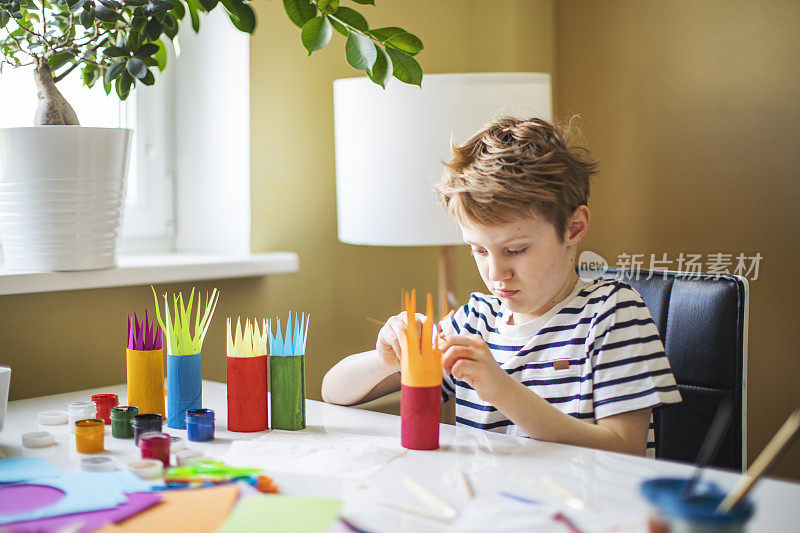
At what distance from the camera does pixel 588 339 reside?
119 centimetres

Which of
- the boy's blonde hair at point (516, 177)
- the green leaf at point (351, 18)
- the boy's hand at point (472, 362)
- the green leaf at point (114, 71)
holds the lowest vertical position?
the boy's hand at point (472, 362)

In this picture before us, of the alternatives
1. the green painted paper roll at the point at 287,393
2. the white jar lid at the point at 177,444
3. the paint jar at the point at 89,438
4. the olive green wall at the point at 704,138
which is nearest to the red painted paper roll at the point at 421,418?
the green painted paper roll at the point at 287,393

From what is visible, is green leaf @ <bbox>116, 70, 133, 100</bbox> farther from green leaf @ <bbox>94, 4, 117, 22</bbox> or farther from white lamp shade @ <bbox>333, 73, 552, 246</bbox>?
white lamp shade @ <bbox>333, 73, 552, 246</bbox>

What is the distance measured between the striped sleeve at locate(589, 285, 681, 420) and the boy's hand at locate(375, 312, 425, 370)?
0.27 metres

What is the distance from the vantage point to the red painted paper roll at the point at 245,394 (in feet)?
3.63

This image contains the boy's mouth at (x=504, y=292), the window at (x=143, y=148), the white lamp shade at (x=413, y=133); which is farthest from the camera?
the window at (x=143, y=148)

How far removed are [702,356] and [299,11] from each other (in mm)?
859

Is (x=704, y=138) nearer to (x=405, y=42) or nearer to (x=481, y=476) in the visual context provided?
(x=405, y=42)

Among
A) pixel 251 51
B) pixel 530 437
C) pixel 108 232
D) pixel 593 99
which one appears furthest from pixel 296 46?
pixel 530 437

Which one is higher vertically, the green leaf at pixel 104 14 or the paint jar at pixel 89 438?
the green leaf at pixel 104 14

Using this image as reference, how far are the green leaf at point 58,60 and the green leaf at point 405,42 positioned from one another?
1.78 ft

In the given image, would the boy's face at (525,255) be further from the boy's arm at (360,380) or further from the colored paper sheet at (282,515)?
the colored paper sheet at (282,515)

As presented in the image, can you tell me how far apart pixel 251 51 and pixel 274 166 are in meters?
0.26

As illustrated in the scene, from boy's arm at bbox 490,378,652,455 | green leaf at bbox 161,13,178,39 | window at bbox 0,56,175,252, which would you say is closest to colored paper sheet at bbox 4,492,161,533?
boy's arm at bbox 490,378,652,455
